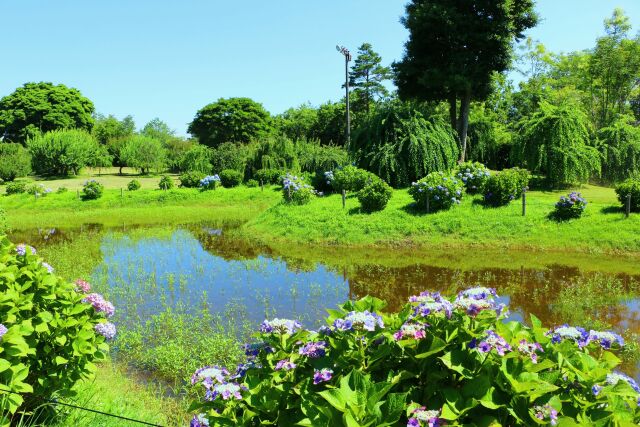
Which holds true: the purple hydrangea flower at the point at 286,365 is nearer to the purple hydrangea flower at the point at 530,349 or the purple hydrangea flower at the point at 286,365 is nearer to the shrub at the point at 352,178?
the purple hydrangea flower at the point at 530,349

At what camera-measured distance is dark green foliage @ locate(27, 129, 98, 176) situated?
3741cm

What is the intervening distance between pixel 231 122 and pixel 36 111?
21582mm

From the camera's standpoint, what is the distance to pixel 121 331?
739 centimetres

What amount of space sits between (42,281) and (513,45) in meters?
23.1

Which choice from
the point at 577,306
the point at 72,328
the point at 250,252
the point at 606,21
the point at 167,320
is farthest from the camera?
the point at 606,21

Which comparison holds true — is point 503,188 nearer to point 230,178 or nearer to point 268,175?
point 268,175

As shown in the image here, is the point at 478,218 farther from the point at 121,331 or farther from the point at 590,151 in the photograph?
the point at 121,331

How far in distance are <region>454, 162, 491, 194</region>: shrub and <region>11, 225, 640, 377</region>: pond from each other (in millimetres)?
4647

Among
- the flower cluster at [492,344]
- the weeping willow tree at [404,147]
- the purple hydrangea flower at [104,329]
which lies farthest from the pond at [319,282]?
the weeping willow tree at [404,147]

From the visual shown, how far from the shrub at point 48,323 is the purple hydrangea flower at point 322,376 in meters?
2.21

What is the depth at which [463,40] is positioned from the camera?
21.5 meters

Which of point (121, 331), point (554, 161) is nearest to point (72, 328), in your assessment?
point (121, 331)

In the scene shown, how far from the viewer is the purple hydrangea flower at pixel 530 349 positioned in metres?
2.28

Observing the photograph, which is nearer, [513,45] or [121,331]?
[121,331]
